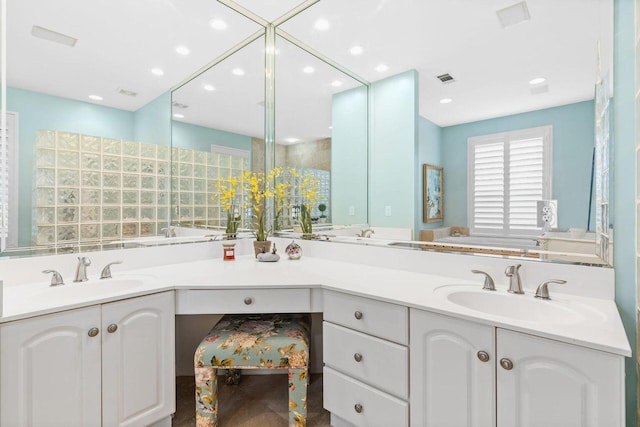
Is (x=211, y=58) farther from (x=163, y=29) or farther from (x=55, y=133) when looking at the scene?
(x=55, y=133)

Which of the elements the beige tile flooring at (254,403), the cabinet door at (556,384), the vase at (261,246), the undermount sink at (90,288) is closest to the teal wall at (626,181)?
the cabinet door at (556,384)

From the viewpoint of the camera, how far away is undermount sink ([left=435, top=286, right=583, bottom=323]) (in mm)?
1114

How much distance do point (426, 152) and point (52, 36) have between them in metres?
1.92

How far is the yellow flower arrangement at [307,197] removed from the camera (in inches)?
88.1

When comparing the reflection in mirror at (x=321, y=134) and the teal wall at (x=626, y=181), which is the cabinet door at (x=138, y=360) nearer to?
the reflection in mirror at (x=321, y=134)

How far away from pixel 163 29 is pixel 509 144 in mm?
2060

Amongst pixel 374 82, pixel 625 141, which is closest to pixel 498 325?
pixel 625 141

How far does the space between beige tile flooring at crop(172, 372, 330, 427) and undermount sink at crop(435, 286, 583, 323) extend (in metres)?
0.95

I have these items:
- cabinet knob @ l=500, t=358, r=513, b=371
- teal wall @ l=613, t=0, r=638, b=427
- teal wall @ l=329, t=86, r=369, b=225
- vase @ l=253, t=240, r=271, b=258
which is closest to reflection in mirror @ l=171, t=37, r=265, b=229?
vase @ l=253, t=240, r=271, b=258

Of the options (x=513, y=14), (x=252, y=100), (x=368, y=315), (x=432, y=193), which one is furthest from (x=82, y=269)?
(x=513, y=14)

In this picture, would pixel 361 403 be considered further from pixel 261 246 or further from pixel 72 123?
pixel 72 123

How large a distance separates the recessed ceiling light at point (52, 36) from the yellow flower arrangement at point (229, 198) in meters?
1.05

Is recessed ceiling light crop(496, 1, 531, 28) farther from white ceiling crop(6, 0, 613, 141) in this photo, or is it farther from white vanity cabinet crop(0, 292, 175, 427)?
white vanity cabinet crop(0, 292, 175, 427)

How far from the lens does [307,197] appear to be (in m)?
2.27
